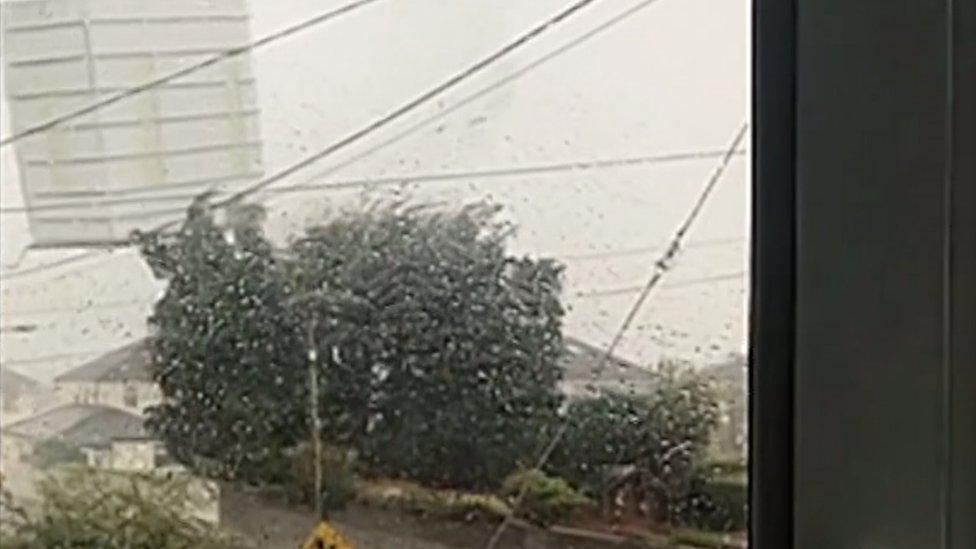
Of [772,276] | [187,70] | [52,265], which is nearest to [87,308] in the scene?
[52,265]

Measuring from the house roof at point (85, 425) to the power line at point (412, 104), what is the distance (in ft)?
0.34

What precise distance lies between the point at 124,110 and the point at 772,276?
0.35 meters

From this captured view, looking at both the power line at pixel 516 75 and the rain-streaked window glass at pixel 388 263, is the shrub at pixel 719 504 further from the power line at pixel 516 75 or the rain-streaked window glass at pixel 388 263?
the power line at pixel 516 75

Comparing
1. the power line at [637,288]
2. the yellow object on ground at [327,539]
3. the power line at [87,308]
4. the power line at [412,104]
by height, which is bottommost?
the yellow object on ground at [327,539]

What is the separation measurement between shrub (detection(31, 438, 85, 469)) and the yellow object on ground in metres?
0.13

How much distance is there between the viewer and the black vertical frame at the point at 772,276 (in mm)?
649

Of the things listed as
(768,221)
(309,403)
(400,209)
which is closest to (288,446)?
(309,403)

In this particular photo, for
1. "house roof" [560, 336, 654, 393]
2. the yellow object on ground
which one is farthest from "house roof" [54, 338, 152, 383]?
"house roof" [560, 336, 654, 393]

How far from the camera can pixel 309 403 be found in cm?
70

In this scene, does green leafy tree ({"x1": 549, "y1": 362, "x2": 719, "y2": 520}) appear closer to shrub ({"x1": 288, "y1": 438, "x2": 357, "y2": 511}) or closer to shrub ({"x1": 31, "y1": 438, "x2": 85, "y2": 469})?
shrub ({"x1": 288, "y1": 438, "x2": 357, "y2": 511})

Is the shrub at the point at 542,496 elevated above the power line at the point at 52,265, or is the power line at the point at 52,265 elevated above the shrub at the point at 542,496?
the power line at the point at 52,265

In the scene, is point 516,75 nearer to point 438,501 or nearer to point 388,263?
point 388,263

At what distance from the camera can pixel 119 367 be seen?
72 cm

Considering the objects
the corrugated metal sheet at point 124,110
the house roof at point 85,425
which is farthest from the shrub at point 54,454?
the corrugated metal sheet at point 124,110
